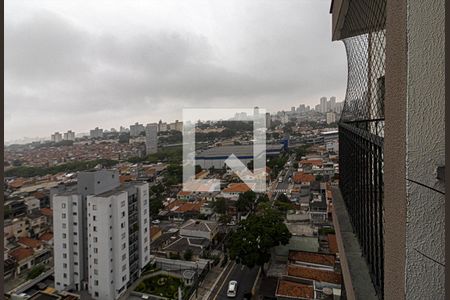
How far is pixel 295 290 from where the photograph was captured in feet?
13.5

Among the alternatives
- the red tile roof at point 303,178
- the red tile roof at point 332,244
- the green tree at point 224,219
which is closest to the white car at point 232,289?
the red tile roof at point 332,244

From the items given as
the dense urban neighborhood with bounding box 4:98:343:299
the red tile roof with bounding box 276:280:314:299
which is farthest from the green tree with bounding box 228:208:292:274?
the red tile roof with bounding box 276:280:314:299

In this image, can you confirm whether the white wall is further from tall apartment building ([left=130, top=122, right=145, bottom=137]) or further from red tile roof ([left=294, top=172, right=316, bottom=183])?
tall apartment building ([left=130, top=122, right=145, bottom=137])

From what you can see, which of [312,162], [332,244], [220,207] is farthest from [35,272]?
[312,162]

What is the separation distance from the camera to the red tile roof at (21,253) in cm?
573

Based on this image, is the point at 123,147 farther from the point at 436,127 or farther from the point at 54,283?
the point at 436,127

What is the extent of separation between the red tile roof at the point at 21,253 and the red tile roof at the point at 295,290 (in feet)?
16.6

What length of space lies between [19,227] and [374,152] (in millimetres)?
8563

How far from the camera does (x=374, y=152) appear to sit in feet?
2.21

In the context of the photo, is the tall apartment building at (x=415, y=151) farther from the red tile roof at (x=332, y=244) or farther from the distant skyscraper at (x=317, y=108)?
the distant skyscraper at (x=317, y=108)

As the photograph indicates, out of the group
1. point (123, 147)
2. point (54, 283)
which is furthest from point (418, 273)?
point (123, 147)

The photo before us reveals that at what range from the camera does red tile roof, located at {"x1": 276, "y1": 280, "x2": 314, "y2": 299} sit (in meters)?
3.98

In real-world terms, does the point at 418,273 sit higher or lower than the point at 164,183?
higher

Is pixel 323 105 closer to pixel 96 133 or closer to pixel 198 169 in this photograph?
pixel 198 169
